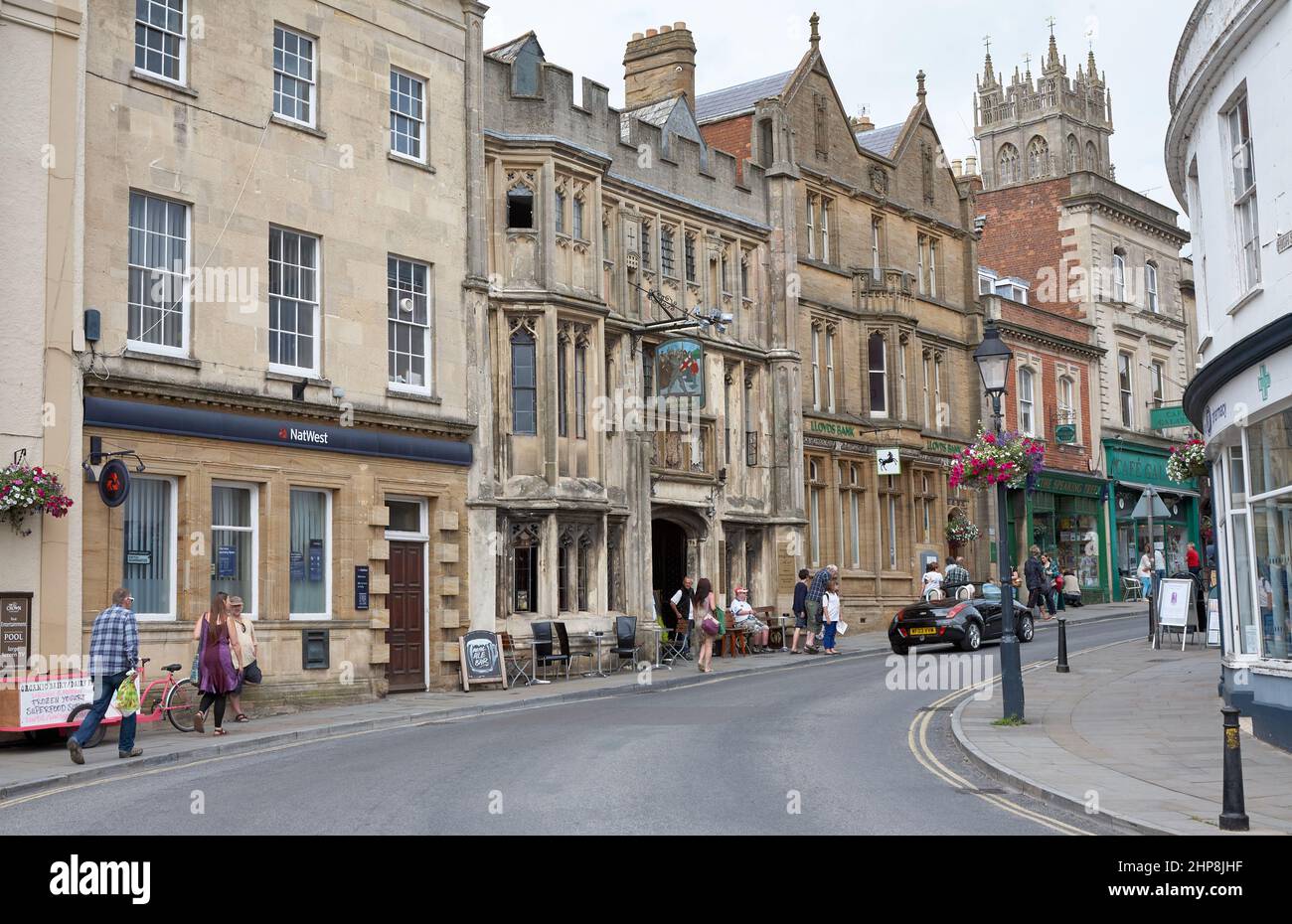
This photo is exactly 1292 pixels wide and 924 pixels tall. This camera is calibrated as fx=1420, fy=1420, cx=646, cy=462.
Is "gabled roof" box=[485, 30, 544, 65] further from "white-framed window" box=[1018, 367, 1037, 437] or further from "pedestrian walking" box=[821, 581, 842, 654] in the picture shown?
"white-framed window" box=[1018, 367, 1037, 437]

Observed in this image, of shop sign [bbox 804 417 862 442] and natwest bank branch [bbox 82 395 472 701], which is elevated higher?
shop sign [bbox 804 417 862 442]

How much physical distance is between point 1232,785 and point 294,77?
1785cm

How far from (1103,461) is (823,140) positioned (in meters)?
18.8

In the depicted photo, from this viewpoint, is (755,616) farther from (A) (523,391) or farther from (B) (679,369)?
(A) (523,391)

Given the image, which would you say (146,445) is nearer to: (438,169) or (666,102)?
(438,169)

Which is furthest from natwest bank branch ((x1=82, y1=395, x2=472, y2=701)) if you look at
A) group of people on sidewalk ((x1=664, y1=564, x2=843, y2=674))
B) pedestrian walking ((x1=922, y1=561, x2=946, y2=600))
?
pedestrian walking ((x1=922, y1=561, x2=946, y2=600))

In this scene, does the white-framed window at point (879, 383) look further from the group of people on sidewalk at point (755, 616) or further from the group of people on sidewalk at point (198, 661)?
the group of people on sidewalk at point (198, 661)

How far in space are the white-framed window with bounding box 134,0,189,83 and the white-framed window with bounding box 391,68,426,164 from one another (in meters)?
4.30

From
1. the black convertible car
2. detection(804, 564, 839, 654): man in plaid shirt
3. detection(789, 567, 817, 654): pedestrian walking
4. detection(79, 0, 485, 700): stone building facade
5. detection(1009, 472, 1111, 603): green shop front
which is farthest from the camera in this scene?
detection(1009, 472, 1111, 603): green shop front

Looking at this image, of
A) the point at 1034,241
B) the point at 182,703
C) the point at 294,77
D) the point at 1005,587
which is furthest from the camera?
the point at 1034,241

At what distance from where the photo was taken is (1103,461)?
5016 cm

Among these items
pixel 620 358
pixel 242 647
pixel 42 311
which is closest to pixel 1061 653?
pixel 620 358

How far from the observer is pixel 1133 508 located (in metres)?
48.6

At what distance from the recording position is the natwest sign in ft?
70.2
